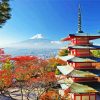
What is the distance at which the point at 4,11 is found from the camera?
17.8 metres

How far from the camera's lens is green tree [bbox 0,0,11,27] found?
17.5m

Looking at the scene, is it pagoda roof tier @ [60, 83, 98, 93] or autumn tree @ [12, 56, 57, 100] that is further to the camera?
autumn tree @ [12, 56, 57, 100]

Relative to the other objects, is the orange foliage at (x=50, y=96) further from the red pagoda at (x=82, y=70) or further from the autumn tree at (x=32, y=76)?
the red pagoda at (x=82, y=70)

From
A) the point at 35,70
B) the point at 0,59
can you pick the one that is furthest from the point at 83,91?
the point at 0,59

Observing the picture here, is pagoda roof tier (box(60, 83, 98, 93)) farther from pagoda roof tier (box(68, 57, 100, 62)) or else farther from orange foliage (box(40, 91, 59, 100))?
pagoda roof tier (box(68, 57, 100, 62))

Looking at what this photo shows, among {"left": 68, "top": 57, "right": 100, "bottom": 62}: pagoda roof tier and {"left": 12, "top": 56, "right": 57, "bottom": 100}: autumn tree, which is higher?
{"left": 68, "top": 57, "right": 100, "bottom": 62}: pagoda roof tier

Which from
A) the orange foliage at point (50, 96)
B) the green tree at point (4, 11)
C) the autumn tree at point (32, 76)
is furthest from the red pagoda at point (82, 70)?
the green tree at point (4, 11)

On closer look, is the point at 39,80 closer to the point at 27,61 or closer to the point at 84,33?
the point at 84,33

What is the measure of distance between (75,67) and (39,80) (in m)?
4.73

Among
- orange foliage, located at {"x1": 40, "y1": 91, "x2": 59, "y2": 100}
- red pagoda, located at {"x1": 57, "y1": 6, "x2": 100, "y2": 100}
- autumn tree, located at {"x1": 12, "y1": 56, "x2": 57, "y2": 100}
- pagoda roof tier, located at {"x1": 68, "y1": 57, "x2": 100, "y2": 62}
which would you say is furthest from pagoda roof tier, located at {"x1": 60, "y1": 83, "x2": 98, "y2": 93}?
autumn tree, located at {"x1": 12, "y1": 56, "x2": 57, "y2": 100}

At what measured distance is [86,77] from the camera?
87.0 feet

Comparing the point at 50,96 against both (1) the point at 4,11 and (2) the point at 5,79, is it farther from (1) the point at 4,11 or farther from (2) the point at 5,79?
(1) the point at 4,11

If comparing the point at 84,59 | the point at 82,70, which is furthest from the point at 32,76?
the point at 84,59

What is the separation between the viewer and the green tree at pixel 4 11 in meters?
17.5
